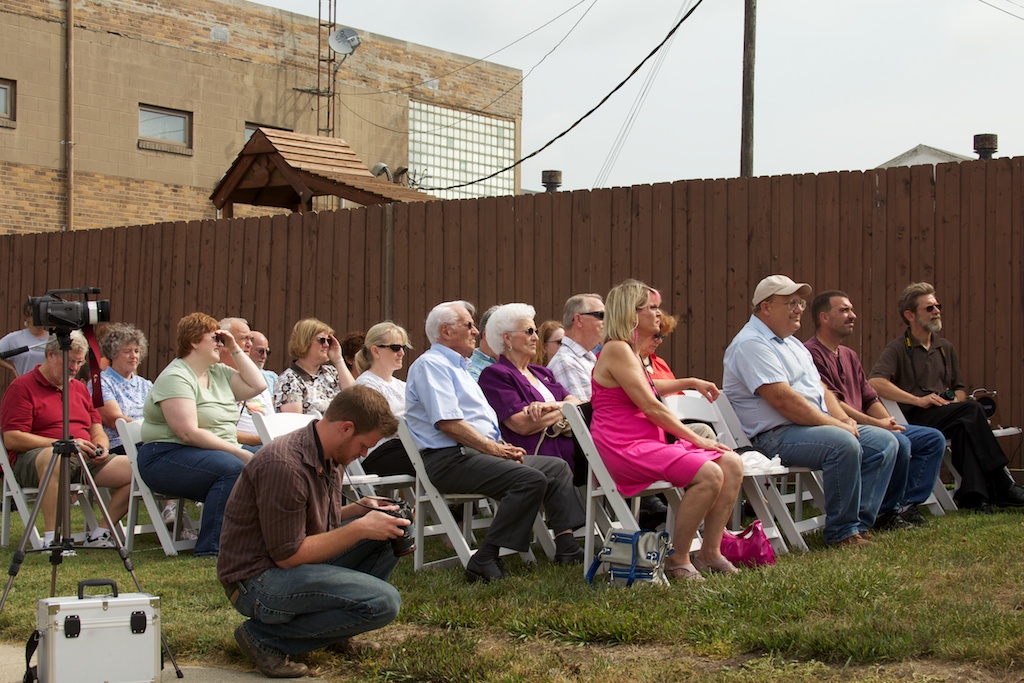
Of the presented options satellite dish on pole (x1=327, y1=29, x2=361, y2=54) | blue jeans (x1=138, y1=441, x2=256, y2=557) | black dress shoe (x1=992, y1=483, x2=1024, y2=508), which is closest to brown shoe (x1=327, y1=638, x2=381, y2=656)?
blue jeans (x1=138, y1=441, x2=256, y2=557)

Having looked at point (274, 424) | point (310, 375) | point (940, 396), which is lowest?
point (274, 424)

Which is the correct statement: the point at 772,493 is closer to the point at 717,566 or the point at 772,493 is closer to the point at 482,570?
the point at 717,566

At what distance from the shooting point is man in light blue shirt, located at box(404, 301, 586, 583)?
594 cm

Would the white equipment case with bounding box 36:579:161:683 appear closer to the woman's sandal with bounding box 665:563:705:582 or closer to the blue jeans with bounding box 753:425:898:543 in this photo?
the woman's sandal with bounding box 665:563:705:582

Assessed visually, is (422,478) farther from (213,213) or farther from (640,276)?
(213,213)

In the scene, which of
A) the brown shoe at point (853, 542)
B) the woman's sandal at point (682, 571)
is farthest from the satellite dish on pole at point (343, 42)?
the woman's sandal at point (682, 571)

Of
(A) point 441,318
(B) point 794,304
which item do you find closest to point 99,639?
(A) point 441,318

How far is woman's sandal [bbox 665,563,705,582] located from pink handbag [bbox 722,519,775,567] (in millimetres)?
355

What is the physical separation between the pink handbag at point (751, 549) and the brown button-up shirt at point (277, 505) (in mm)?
2383

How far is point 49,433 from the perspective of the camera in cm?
764

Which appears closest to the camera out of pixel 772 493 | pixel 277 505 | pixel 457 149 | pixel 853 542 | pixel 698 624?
pixel 277 505

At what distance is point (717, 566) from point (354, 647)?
6.72ft

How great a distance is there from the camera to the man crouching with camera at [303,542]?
4207mm

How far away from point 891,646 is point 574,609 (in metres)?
1.31
